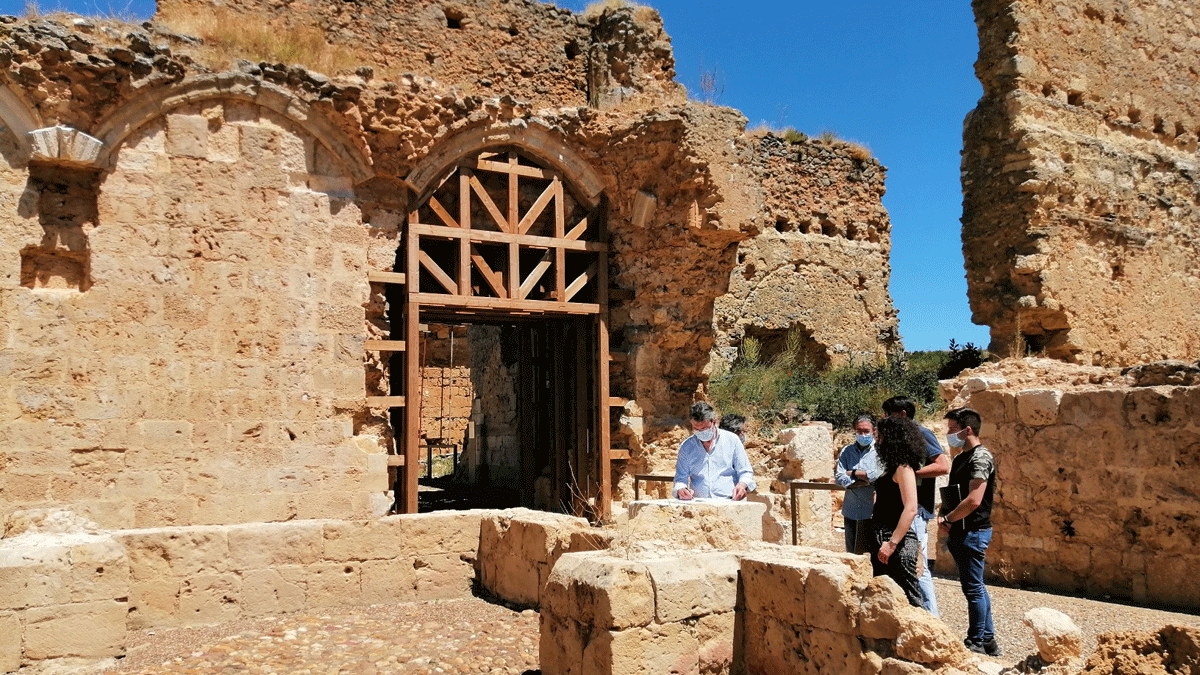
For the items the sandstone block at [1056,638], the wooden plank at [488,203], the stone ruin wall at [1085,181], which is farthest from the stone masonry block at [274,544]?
the stone ruin wall at [1085,181]

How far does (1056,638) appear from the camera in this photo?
3.25 metres

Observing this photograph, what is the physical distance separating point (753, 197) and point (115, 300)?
19.2 feet

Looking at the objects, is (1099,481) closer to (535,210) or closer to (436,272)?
(535,210)

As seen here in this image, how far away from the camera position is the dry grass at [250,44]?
7.66m

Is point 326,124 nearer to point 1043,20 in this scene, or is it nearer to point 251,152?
point 251,152

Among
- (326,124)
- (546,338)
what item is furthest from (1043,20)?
(326,124)

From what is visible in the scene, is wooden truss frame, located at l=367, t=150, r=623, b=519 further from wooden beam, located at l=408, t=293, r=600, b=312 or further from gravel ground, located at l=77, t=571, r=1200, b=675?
gravel ground, located at l=77, t=571, r=1200, b=675

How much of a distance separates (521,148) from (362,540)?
13.4ft

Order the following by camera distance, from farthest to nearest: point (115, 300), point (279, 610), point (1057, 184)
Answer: point (1057, 184), point (115, 300), point (279, 610)

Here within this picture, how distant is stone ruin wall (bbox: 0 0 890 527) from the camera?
6.73 meters

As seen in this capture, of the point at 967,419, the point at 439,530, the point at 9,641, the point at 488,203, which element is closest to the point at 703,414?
the point at 967,419

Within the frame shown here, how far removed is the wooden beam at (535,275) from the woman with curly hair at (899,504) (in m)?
4.51

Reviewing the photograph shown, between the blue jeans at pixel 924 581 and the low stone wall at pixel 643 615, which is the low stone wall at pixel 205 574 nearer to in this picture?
the low stone wall at pixel 643 615

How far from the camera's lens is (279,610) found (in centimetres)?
634
